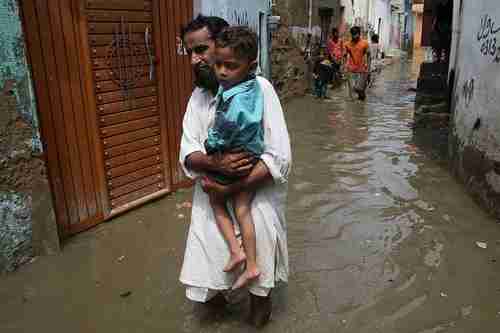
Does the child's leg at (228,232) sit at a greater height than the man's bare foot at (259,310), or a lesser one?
greater

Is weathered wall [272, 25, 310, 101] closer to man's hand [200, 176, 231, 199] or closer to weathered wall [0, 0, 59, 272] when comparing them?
weathered wall [0, 0, 59, 272]

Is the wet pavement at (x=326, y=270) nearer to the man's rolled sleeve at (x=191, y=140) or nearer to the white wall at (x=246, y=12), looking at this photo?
the man's rolled sleeve at (x=191, y=140)

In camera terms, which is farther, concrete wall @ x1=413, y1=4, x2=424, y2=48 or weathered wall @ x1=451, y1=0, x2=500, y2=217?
concrete wall @ x1=413, y1=4, x2=424, y2=48

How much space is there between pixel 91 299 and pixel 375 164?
13.1 ft

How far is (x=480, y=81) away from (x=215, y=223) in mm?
3279

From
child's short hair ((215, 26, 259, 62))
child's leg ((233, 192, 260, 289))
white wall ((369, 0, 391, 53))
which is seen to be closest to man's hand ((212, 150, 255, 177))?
child's leg ((233, 192, 260, 289))

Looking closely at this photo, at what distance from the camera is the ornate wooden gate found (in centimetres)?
327

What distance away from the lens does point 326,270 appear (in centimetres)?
316

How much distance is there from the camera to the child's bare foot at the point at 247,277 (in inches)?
84.4

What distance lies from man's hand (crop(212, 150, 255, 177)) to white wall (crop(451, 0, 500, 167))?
2648mm

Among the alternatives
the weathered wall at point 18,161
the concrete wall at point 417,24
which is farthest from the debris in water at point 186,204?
the concrete wall at point 417,24

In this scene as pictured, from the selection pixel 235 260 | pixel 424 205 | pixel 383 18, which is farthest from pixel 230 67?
pixel 383 18

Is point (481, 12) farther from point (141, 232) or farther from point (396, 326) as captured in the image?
point (141, 232)

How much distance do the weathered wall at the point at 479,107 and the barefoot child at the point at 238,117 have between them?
2.58 meters
